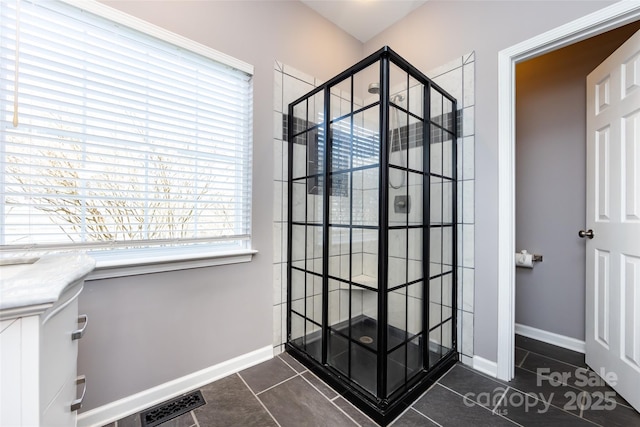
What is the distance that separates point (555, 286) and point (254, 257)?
7.84 feet

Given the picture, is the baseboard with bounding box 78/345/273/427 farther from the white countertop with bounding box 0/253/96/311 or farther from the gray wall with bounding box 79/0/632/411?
the white countertop with bounding box 0/253/96/311

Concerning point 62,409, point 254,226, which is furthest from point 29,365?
point 254,226

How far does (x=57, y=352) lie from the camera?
2.40 ft

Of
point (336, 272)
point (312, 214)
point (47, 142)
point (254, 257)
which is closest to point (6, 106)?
point (47, 142)

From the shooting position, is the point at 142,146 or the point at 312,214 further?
the point at 312,214

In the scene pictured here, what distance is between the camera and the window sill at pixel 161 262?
4.27 feet

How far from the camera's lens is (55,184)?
1.23 meters

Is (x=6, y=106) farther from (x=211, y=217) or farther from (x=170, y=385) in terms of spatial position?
(x=170, y=385)

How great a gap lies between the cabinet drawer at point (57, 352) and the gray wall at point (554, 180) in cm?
291

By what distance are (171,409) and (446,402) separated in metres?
1.51

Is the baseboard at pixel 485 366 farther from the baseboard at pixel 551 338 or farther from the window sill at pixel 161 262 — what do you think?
the window sill at pixel 161 262

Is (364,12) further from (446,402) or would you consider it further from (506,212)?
(446,402)

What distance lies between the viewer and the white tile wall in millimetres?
1525

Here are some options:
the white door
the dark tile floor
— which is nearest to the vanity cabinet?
the dark tile floor
